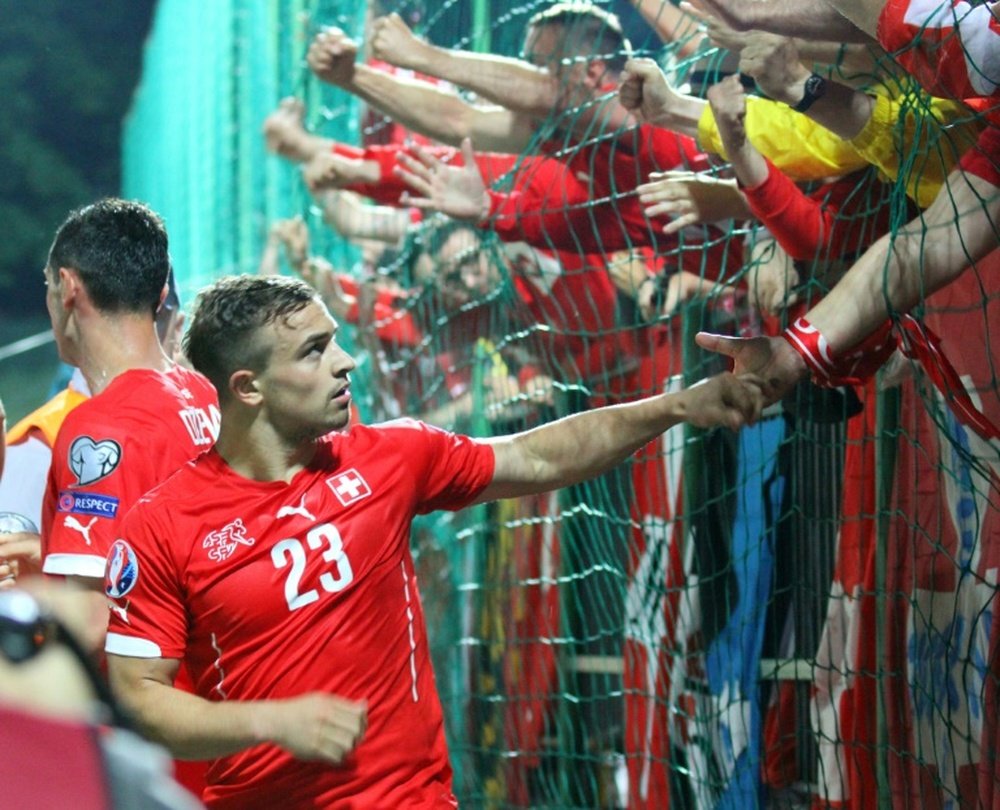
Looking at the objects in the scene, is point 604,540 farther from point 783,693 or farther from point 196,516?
point 196,516

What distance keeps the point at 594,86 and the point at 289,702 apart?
2.31 metres

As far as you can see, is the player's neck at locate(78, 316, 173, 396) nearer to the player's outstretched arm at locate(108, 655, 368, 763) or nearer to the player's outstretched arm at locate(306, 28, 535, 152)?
the player's outstretched arm at locate(108, 655, 368, 763)

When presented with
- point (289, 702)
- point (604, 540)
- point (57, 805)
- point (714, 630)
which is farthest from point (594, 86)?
point (57, 805)

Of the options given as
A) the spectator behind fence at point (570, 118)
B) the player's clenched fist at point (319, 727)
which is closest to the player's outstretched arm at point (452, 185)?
the spectator behind fence at point (570, 118)

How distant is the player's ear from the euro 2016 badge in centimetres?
32

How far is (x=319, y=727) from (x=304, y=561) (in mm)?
439

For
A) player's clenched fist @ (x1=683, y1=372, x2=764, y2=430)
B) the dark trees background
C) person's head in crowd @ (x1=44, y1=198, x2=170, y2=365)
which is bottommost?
player's clenched fist @ (x1=683, y1=372, x2=764, y2=430)

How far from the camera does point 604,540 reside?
4285 mm

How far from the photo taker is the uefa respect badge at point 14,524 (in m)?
3.45

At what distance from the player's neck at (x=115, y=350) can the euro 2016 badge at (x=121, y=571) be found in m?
0.62

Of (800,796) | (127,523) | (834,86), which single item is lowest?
(800,796)

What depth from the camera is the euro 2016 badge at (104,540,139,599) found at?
8.75 feet

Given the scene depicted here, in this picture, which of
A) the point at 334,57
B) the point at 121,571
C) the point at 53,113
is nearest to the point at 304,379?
the point at 121,571

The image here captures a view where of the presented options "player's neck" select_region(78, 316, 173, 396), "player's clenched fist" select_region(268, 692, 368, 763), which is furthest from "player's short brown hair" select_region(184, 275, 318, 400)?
"player's clenched fist" select_region(268, 692, 368, 763)
